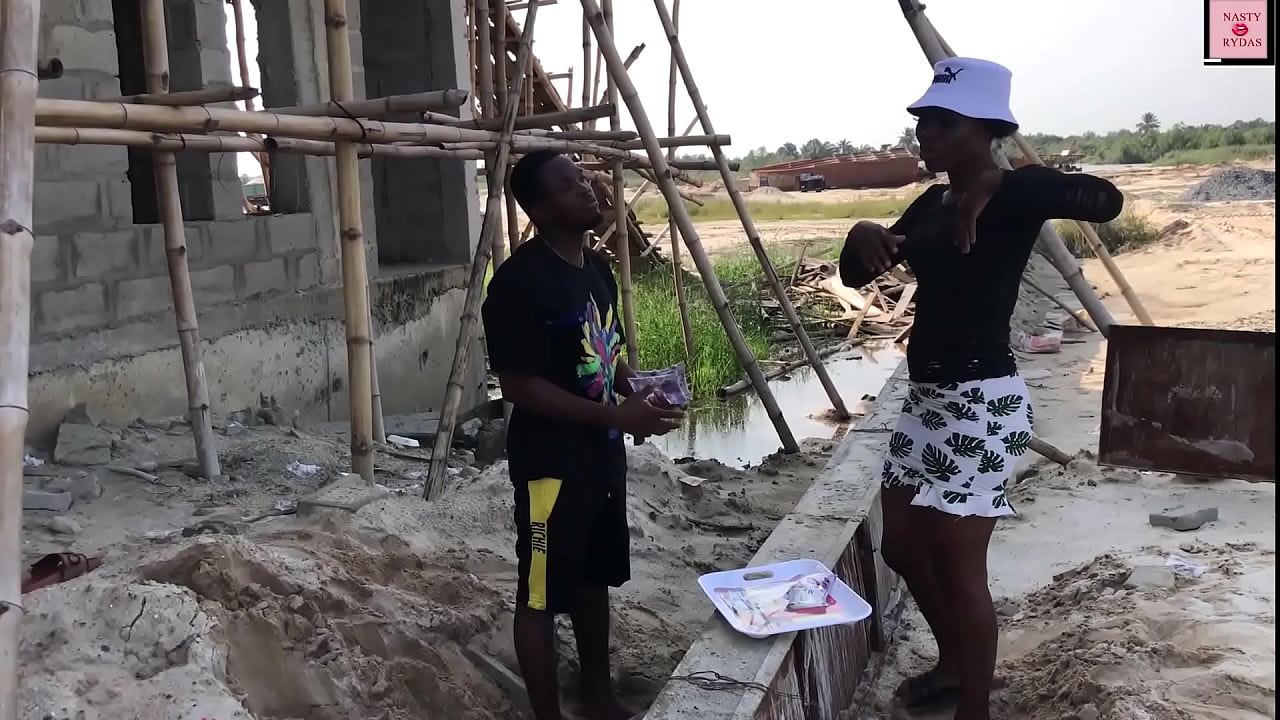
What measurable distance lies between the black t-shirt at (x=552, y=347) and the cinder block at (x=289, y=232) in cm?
418

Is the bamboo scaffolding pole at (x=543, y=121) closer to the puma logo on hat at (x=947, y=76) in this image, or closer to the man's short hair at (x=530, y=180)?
the man's short hair at (x=530, y=180)

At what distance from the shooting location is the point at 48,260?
4.82m

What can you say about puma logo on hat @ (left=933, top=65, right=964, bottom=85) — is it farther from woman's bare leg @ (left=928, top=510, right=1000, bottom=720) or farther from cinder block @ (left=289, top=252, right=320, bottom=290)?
cinder block @ (left=289, top=252, right=320, bottom=290)

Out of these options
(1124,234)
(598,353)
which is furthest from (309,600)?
(1124,234)

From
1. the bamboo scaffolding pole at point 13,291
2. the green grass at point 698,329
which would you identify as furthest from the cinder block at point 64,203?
the green grass at point 698,329

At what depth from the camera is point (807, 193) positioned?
2917cm

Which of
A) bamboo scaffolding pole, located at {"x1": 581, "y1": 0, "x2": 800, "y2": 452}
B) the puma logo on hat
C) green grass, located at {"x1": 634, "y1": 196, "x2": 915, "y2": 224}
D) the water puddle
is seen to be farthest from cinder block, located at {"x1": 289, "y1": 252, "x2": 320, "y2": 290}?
green grass, located at {"x1": 634, "y1": 196, "x2": 915, "y2": 224}

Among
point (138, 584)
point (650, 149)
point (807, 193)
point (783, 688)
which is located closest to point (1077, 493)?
point (650, 149)

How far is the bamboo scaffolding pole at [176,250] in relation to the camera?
13.5ft

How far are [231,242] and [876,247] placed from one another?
450cm

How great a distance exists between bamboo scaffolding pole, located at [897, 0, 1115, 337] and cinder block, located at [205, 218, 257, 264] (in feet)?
13.0

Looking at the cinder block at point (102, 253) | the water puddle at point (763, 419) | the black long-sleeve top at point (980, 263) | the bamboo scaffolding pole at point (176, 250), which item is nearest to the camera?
the black long-sleeve top at point (980, 263)

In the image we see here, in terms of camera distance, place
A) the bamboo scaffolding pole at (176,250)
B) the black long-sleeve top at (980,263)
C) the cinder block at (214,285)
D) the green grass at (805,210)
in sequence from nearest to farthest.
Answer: the black long-sleeve top at (980,263)
the bamboo scaffolding pole at (176,250)
the cinder block at (214,285)
the green grass at (805,210)

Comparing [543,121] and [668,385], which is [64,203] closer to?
[543,121]
